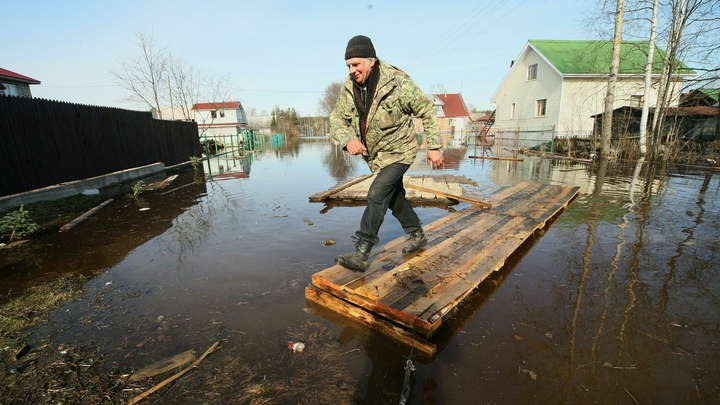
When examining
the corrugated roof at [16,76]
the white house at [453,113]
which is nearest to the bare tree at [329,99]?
the white house at [453,113]

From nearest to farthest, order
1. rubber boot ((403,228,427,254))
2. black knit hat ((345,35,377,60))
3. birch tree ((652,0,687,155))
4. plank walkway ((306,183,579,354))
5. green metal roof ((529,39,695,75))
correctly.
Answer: plank walkway ((306,183,579,354)), black knit hat ((345,35,377,60)), rubber boot ((403,228,427,254)), birch tree ((652,0,687,155)), green metal roof ((529,39,695,75))

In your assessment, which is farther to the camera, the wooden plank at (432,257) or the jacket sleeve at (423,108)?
the jacket sleeve at (423,108)

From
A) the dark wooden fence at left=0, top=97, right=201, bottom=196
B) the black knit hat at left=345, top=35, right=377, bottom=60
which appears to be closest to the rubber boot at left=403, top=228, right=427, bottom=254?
the black knit hat at left=345, top=35, right=377, bottom=60

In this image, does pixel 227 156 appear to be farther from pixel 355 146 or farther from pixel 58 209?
pixel 355 146

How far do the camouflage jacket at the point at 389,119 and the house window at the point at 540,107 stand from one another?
24939mm

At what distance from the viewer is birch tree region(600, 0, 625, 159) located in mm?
13227

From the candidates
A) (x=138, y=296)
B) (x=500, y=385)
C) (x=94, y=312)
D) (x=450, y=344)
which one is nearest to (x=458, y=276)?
(x=450, y=344)

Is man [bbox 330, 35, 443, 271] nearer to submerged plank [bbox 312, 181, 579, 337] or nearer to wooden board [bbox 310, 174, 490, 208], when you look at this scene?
submerged plank [bbox 312, 181, 579, 337]

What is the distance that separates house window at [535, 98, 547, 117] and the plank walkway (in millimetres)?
23079

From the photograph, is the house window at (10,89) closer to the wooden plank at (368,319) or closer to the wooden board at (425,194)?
the wooden board at (425,194)

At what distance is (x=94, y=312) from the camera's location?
2617 millimetres

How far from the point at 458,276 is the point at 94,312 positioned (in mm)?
2995

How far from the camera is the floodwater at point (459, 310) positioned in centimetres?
185

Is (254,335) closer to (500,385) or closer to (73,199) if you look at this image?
(500,385)
